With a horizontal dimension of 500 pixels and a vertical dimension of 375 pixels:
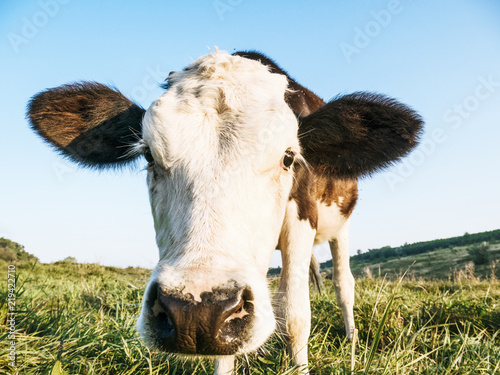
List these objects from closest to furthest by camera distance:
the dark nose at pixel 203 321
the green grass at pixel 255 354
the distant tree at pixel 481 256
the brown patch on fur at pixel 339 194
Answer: the dark nose at pixel 203 321, the green grass at pixel 255 354, the brown patch on fur at pixel 339 194, the distant tree at pixel 481 256

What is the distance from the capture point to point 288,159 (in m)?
2.81

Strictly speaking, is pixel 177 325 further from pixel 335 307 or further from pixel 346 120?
pixel 335 307

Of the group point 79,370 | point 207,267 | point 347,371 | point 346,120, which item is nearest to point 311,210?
point 346,120

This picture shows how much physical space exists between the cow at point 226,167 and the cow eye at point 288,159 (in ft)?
0.05

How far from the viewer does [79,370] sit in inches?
89.9

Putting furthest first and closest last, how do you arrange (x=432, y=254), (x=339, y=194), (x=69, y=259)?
(x=432, y=254)
(x=69, y=259)
(x=339, y=194)

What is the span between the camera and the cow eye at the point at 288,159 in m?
2.77

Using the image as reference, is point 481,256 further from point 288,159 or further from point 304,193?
point 288,159

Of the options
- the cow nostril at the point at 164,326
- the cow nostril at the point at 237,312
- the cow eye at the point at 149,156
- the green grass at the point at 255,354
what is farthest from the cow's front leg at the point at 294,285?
the cow nostril at the point at 164,326

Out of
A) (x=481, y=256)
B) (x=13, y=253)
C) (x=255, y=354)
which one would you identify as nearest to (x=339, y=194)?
(x=255, y=354)

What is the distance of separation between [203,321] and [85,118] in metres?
2.51

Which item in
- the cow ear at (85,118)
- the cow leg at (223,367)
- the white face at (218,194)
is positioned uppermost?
the cow ear at (85,118)

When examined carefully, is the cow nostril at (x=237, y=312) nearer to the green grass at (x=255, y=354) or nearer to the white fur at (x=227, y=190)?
the white fur at (x=227, y=190)

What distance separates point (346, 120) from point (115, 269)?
8.88m
